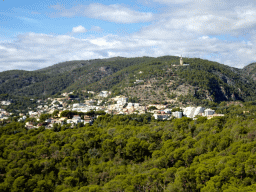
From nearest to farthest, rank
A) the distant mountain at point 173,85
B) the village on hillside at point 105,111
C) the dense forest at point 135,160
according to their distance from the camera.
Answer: the dense forest at point 135,160 < the village on hillside at point 105,111 < the distant mountain at point 173,85

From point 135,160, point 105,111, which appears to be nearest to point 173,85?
point 105,111

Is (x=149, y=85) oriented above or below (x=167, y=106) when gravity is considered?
above

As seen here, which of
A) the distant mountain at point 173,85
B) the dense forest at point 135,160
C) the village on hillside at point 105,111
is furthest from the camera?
the distant mountain at point 173,85

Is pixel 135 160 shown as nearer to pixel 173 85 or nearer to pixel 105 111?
pixel 105 111

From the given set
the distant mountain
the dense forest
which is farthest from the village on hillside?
the dense forest

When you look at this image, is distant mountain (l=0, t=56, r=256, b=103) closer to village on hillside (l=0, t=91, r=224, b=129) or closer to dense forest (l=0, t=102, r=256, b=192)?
village on hillside (l=0, t=91, r=224, b=129)

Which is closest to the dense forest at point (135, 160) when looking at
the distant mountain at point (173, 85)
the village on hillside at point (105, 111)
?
the village on hillside at point (105, 111)

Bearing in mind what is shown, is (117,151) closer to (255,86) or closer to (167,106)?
(167,106)

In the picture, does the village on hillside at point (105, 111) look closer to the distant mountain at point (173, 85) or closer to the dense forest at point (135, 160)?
the distant mountain at point (173, 85)

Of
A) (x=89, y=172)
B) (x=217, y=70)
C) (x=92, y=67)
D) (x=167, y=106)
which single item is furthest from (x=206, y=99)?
(x=92, y=67)
